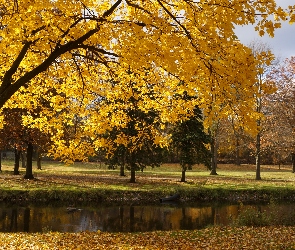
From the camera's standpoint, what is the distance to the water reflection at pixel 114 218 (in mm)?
15430

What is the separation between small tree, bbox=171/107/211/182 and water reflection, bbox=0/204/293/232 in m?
7.47

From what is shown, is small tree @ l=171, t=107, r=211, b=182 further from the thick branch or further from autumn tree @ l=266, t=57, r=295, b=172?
the thick branch

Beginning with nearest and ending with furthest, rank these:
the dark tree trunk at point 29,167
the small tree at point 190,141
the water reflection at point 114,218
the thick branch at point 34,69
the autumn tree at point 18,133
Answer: the thick branch at point 34,69 → the water reflection at point 114,218 → the autumn tree at point 18,133 → the dark tree trunk at point 29,167 → the small tree at point 190,141

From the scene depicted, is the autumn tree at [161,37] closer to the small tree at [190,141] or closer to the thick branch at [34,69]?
the thick branch at [34,69]

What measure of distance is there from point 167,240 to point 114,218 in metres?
8.11

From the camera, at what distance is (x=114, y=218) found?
17438mm

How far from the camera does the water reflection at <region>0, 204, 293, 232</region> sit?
15.4 meters

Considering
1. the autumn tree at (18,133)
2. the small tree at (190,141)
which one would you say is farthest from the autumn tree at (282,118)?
the autumn tree at (18,133)

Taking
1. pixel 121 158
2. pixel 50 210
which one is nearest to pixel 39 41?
pixel 50 210

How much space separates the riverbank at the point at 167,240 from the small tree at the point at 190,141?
1636 centimetres

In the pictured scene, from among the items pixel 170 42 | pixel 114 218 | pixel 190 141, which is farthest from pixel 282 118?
pixel 170 42

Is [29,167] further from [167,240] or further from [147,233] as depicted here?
[167,240]

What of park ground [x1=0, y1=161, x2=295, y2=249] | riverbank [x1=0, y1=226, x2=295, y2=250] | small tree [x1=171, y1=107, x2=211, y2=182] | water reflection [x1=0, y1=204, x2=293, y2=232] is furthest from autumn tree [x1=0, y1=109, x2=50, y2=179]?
riverbank [x1=0, y1=226, x2=295, y2=250]

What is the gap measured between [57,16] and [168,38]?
7.25 feet
